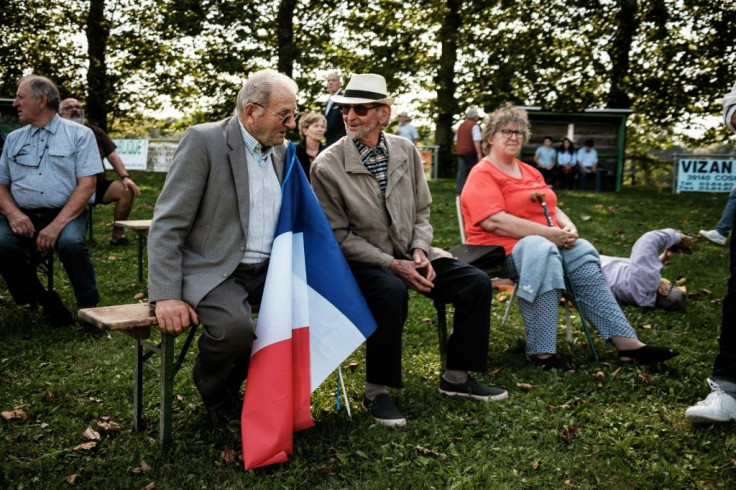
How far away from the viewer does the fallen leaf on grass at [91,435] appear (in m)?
3.57

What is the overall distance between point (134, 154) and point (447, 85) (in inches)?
385

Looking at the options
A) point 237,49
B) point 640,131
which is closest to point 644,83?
point 640,131

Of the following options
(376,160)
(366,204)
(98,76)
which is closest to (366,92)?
(376,160)

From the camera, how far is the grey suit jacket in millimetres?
3340

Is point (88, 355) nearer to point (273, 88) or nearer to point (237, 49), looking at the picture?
point (273, 88)

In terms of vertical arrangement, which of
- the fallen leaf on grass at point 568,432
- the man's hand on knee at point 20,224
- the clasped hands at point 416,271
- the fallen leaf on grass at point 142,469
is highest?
the man's hand on knee at point 20,224

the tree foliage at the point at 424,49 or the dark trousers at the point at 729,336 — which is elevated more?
the tree foliage at the point at 424,49

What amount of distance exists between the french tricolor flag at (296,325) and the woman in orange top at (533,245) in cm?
148

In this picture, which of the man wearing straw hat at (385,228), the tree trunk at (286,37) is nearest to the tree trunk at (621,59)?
the tree trunk at (286,37)

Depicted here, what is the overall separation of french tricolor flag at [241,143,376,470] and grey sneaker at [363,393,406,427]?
0.39 metres

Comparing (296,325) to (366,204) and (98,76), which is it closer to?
(366,204)

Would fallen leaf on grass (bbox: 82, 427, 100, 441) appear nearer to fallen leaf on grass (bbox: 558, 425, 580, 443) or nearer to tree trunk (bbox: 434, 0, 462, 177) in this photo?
fallen leaf on grass (bbox: 558, 425, 580, 443)

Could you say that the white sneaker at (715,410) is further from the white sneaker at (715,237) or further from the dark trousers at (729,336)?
the white sneaker at (715,237)

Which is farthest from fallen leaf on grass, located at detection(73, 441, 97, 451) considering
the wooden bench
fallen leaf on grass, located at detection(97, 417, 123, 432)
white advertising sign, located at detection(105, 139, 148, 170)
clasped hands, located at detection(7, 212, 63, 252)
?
white advertising sign, located at detection(105, 139, 148, 170)
